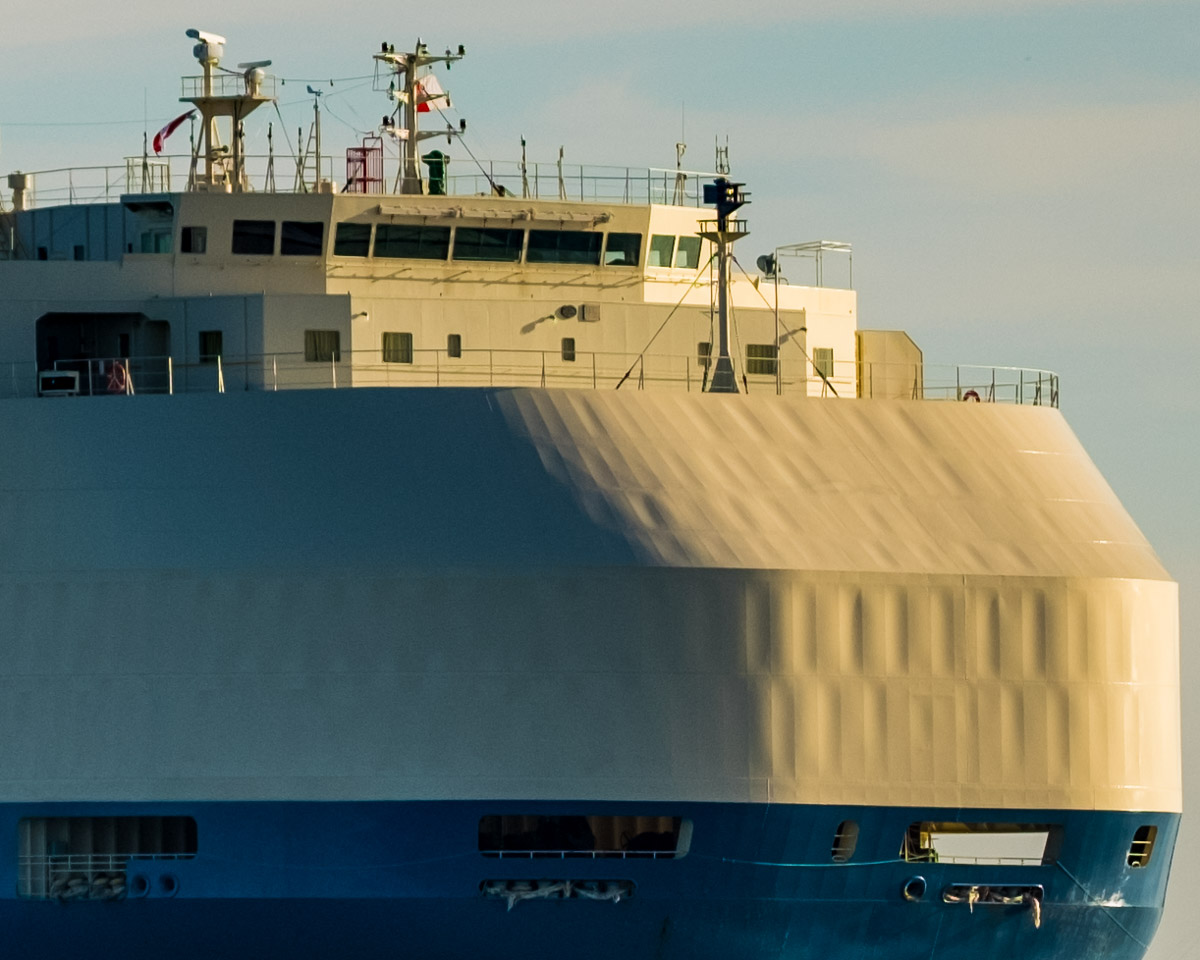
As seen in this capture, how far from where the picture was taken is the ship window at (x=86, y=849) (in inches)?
1449

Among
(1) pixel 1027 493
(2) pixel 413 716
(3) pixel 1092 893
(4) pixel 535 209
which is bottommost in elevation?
(3) pixel 1092 893

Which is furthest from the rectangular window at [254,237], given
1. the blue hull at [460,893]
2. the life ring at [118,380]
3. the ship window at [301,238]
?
the blue hull at [460,893]

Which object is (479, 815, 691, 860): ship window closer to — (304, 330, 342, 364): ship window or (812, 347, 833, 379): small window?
(304, 330, 342, 364): ship window

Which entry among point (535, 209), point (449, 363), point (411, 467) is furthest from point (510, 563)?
point (535, 209)

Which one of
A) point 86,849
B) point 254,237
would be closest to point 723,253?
point 254,237

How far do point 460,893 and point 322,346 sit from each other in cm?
809

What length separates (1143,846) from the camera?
132ft

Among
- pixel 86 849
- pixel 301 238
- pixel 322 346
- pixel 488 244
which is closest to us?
pixel 86 849

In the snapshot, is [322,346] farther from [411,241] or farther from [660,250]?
[660,250]

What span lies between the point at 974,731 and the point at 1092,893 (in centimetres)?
319

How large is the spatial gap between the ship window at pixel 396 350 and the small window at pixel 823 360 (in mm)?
6300

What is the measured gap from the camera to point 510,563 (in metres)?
36.6

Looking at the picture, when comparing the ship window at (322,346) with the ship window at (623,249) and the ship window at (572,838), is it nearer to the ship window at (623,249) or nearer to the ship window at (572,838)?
the ship window at (623,249)

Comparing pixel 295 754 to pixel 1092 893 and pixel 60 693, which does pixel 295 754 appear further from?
pixel 1092 893
